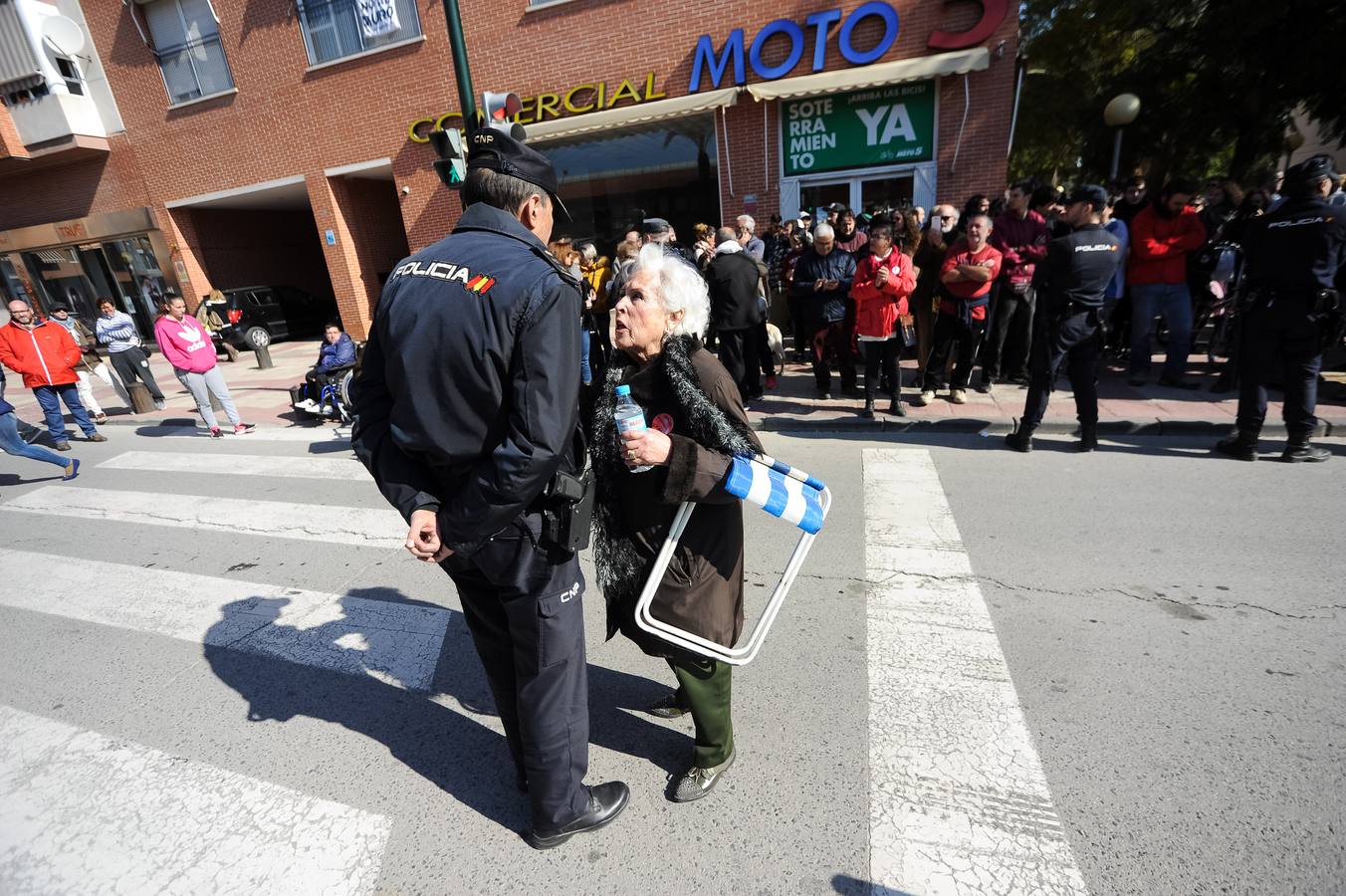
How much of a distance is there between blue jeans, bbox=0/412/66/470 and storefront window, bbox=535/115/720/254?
817cm

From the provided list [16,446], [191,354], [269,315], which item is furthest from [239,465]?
[269,315]

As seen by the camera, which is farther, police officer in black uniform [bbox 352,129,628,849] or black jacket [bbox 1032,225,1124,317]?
black jacket [bbox 1032,225,1124,317]

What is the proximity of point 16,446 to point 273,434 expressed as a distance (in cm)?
236

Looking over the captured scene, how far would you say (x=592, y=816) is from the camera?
2.16 metres

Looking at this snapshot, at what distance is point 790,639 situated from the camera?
122 inches

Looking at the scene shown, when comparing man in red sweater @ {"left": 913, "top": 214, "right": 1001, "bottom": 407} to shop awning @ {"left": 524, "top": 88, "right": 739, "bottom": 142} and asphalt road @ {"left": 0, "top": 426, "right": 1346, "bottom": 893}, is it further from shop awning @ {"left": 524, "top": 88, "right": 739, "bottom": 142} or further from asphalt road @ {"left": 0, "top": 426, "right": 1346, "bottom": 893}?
shop awning @ {"left": 524, "top": 88, "right": 739, "bottom": 142}

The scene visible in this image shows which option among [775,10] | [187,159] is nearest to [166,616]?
[775,10]

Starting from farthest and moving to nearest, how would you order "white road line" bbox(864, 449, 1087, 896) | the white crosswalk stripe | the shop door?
the shop door < the white crosswalk stripe < "white road line" bbox(864, 449, 1087, 896)

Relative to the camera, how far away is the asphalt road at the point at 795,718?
2.04 meters

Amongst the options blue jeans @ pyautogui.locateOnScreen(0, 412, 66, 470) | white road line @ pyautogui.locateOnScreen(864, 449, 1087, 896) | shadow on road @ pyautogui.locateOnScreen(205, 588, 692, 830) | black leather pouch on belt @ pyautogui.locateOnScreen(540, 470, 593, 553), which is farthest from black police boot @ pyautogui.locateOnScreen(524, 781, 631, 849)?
blue jeans @ pyautogui.locateOnScreen(0, 412, 66, 470)

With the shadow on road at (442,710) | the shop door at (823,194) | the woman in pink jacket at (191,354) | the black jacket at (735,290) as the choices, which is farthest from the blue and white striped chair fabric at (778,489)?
the shop door at (823,194)

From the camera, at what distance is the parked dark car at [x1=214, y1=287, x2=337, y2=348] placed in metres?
15.7

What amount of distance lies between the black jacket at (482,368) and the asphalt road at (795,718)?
1320 millimetres

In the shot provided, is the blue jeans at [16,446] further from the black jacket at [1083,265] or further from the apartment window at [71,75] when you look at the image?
the apartment window at [71,75]
